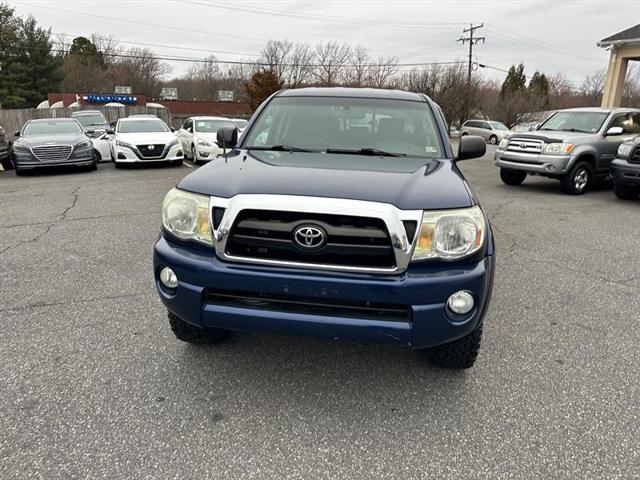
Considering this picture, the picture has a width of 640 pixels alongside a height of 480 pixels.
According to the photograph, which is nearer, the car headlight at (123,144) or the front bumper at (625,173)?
the front bumper at (625,173)

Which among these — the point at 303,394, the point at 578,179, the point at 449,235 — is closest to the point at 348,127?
the point at 449,235

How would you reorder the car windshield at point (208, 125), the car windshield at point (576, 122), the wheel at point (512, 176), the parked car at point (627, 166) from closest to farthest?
the parked car at point (627, 166) < the car windshield at point (576, 122) < the wheel at point (512, 176) < the car windshield at point (208, 125)

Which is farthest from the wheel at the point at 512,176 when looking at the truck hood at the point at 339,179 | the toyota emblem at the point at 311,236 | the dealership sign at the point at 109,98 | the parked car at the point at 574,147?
the dealership sign at the point at 109,98

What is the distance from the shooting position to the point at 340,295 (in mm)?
2223

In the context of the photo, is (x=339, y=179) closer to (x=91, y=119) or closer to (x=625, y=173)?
(x=625, y=173)

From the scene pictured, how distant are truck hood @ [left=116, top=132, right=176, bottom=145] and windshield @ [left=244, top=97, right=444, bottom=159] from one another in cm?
981

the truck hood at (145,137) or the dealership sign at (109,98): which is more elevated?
the dealership sign at (109,98)

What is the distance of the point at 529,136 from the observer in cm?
985

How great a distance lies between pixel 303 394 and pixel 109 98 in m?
49.1

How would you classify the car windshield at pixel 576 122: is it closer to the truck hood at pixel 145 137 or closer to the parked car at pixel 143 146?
the parked car at pixel 143 146

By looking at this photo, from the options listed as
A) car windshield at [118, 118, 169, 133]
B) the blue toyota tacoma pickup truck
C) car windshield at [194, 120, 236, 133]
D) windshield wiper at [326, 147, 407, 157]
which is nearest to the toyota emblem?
the blue toyota tacoma pickup truck

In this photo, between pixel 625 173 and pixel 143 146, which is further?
pixel 143 146

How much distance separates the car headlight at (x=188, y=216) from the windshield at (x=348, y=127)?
112cm

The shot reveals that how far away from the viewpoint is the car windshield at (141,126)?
13.4m
